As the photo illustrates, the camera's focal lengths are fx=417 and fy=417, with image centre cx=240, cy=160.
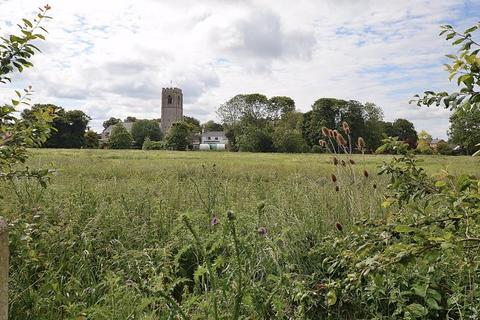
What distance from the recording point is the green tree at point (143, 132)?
92312 mm

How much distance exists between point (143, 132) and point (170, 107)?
1494 inches

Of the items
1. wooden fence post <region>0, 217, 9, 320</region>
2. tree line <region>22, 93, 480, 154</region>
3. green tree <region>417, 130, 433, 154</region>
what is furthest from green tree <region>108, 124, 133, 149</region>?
wooden fence post <region>0, 217, 9, 320</region>

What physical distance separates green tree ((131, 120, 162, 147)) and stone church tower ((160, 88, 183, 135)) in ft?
108

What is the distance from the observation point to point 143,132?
93.1m

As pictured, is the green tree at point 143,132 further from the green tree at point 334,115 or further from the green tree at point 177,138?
the green tree at point 334,115

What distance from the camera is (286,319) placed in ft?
10.1

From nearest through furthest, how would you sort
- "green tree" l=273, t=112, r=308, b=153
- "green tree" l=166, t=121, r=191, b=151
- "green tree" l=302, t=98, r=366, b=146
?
"green tree" l=273, t=112, r=308, b=153
"green tree" l=302, t=98, r=366, b=146
"green tree" l=166, t=121, r=191, b=151

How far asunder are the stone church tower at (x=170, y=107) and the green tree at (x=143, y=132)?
1291 inches

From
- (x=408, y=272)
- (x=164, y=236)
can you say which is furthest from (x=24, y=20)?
(x=408, y=272)

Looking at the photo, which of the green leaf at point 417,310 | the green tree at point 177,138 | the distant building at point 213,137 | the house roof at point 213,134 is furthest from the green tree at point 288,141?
the green leaf at point 417,310

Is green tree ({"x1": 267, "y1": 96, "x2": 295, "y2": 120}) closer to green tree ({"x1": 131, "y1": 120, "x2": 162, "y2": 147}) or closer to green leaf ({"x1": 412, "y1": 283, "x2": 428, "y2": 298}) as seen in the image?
green tree ({"x1": 131, "y1": 120, "x2": 162, "y2": 147})

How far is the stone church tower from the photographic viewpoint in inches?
5061

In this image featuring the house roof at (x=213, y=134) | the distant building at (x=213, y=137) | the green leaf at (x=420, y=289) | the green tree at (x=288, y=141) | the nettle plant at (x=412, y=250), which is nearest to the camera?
the nettle plant at (x=412, y=250)

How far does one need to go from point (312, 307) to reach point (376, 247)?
1570 mm
